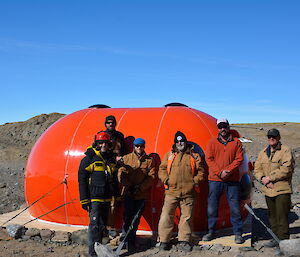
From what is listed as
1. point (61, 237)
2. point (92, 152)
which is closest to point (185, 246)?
point (92, 152)

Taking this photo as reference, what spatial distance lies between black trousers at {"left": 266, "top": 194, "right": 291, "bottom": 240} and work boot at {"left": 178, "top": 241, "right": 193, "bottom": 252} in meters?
1.67

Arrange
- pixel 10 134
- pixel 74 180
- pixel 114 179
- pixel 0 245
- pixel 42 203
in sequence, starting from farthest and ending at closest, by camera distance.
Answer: pixel 10 134
pixel 42 203
pixel 74 180
pixel 0 245
pixel 114 179

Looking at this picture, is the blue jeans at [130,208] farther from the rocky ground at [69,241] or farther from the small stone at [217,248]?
the small stone at [217,248]

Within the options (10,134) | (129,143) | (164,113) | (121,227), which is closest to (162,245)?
(121,227)

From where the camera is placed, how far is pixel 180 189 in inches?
283

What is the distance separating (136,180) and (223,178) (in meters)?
1.66

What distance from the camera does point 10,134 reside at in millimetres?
38625

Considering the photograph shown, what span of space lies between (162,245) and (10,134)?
34.5 metres

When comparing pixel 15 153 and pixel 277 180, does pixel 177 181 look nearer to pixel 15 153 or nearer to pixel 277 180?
pixel 277 180

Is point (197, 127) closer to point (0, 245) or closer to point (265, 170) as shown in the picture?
point (265, 170)

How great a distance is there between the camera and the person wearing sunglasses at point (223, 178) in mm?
7441

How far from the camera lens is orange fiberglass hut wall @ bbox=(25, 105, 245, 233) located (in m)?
8.07

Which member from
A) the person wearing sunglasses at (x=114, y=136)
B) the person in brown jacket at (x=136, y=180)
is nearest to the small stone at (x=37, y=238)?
the person in brown jacket at (x=136, y=180)

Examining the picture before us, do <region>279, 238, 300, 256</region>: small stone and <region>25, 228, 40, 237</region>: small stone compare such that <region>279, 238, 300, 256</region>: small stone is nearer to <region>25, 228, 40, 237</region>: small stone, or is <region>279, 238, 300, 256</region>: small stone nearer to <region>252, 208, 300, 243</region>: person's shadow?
<region>252, 208, 300, 243</region>: person's shadow
